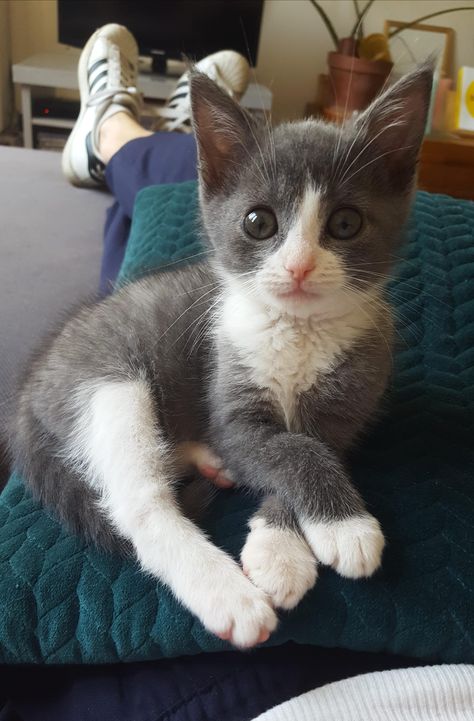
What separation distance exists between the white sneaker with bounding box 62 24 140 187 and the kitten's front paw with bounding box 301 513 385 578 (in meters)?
1.53

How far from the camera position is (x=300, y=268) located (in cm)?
73

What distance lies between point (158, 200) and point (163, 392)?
626 millimetres

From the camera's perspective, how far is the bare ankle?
1974 mm

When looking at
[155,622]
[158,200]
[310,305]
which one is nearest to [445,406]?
[310,305]

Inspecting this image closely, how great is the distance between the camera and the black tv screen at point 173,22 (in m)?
3.58

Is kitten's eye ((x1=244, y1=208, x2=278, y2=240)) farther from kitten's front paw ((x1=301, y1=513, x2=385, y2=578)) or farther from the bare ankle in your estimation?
the bare ankle

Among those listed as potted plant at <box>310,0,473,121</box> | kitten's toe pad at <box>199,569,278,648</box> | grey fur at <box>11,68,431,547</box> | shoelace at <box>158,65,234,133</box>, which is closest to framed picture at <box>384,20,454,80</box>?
potted plant at <box>310,0,473,121</box>

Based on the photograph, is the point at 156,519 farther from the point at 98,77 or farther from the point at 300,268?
the point at 98,77

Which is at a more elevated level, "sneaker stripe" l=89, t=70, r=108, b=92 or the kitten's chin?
the kitten's chin

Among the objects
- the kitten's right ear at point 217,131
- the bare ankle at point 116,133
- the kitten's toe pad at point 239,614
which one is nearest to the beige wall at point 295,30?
the bare ankle at point 116,133

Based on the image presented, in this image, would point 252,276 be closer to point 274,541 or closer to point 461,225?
point 274,541

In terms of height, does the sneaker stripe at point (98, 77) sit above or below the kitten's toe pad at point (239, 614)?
above

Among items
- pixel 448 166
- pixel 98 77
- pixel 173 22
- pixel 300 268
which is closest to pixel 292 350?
pixel 300 268

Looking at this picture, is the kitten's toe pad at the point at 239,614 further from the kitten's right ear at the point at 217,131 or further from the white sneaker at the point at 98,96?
the white sneaker at the point at 98,96
